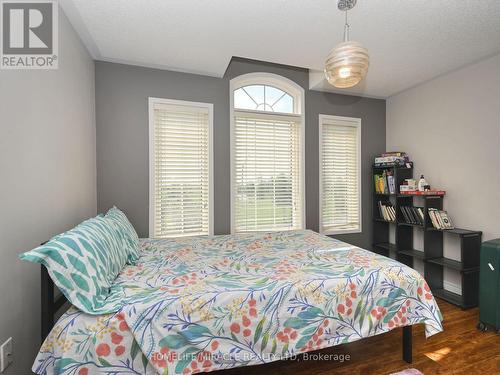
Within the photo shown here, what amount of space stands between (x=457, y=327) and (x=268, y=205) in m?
2.25

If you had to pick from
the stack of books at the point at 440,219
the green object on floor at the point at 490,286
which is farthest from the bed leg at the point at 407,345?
the stack of books at the point at 440,219

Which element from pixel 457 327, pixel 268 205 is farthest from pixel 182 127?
pixel 457 327

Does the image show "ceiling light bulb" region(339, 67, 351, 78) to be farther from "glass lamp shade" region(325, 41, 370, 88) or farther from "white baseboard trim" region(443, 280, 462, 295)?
"white baseboard trim" region(443, 280, 462, 295)

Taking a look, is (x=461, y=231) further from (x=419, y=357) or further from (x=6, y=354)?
(x=6, y=354)

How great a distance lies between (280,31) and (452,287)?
3.44 m

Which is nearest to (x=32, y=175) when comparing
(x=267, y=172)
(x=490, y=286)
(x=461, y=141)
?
(x=267, y=172)

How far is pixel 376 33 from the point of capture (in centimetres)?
229

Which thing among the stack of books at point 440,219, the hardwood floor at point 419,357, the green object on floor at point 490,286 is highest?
the stack of books at point 440,219

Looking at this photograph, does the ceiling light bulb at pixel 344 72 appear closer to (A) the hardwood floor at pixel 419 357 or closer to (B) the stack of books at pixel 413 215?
(A) the hardwood floor at pixel 419 357

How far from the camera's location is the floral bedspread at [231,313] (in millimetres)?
1247

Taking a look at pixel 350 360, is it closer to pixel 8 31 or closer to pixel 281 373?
pixel 281 373

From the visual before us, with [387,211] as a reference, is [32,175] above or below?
above

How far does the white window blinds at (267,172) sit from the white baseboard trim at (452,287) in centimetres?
185

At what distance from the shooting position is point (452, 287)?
3.04 metres
